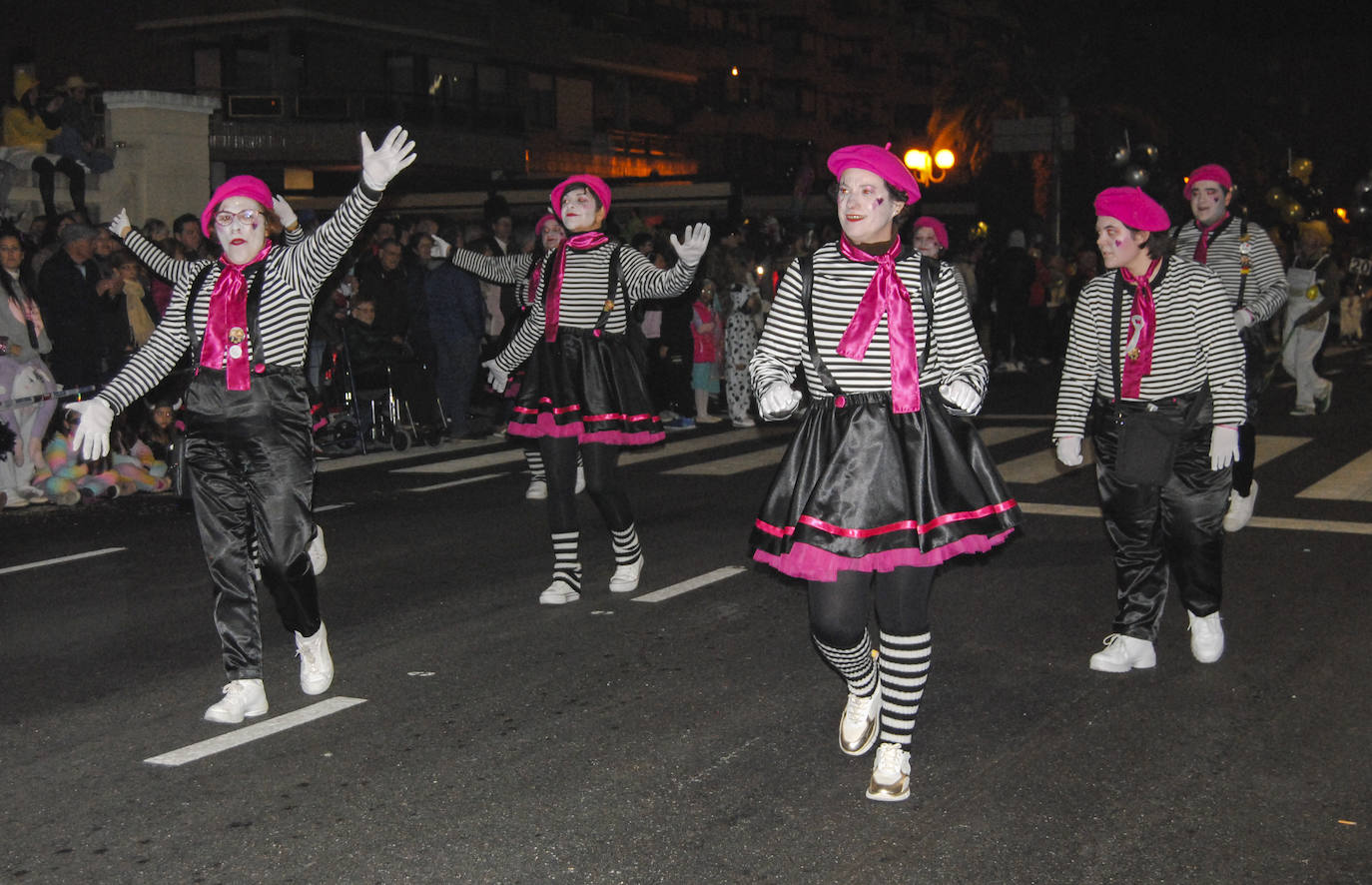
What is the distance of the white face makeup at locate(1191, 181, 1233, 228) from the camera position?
8.23 meters

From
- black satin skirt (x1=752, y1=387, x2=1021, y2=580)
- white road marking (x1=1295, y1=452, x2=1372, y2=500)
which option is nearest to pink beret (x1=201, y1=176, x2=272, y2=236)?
black satin skirt (x1=752, y1=387, x2=1021, y2=580)

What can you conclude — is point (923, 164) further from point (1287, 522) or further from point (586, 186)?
point (586, 186)

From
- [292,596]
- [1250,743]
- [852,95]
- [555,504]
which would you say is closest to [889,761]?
[1250,743]

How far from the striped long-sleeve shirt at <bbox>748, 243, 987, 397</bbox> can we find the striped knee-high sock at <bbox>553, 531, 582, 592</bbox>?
10.0ft

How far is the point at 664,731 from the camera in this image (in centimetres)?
539

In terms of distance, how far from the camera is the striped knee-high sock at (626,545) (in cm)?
778

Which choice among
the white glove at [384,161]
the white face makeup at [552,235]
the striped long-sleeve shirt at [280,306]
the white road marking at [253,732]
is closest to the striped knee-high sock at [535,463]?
the white face makeup at [552,235]

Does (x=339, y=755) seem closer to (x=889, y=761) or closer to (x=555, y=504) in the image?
(x=889, y=761)

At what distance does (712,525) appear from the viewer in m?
9.75

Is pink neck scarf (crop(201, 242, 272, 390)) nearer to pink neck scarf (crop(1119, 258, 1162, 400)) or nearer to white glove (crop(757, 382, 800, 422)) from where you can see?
white glove (crop(757, 382, 800, 422))

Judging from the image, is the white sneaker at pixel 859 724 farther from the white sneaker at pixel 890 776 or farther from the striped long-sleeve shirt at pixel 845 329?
the striped long-sleeve shirt at pixel 845 329

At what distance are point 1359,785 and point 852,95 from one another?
62813 mm

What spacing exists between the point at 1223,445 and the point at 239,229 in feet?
13.1

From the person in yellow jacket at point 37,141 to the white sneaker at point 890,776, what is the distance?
44.9 feet
